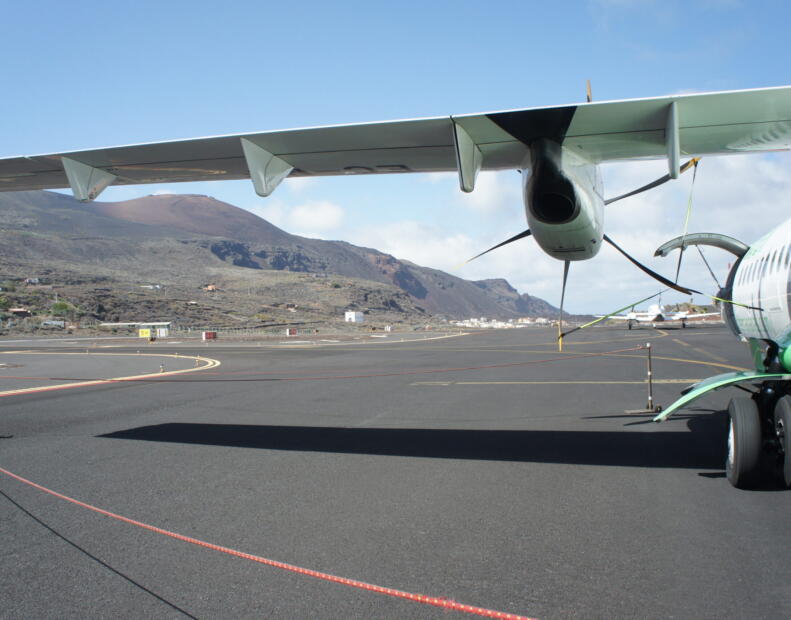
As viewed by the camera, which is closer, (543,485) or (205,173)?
(543,485)

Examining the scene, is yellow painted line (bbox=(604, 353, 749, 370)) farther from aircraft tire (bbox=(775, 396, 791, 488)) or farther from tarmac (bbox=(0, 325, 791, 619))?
aircraft tire (bbox=(775, 396, 791, 488))

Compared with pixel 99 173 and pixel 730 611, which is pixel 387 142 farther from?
pixel 730 611

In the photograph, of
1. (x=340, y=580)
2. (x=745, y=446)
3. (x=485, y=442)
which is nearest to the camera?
(x=340, y=580)

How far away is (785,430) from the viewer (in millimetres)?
5652

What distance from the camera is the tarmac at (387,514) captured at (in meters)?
3.69

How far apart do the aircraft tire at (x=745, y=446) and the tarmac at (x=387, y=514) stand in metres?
0.18

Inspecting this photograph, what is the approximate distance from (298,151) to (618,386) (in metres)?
11.4

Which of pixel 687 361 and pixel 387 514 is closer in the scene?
pixel 387 514

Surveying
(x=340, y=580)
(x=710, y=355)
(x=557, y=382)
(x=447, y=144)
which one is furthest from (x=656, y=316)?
(x=340, y=580)

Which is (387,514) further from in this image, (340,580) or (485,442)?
(485,442)

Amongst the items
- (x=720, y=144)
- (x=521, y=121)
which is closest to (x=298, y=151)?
(x=521, y=121)

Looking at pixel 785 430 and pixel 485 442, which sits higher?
pixel 785 430

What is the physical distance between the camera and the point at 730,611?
3410 millimetres

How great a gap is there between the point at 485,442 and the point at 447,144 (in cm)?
454
